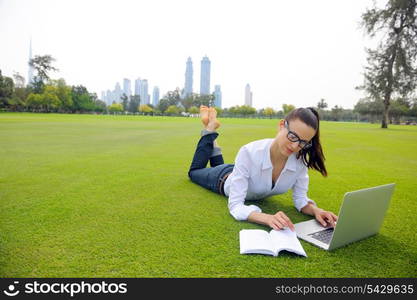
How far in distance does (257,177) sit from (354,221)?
0.92 meters

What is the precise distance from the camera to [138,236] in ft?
7.56

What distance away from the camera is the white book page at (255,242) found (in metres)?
2.02

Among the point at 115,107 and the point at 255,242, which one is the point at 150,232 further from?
the point at 115,107

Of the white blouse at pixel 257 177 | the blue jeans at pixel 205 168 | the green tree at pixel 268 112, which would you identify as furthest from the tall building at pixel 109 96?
the white blouse at pixel 257 177

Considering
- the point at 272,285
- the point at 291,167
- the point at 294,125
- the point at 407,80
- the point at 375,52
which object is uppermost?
the point at 375,52

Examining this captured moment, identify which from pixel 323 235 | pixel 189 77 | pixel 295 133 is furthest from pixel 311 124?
pixel 189 77

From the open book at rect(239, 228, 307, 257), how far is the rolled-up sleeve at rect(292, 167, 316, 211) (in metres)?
0.70

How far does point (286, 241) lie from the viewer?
2113mm

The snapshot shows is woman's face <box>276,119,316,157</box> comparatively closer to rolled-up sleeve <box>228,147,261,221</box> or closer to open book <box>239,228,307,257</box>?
rolled-up sleeve <box>228,147,261,221</box>

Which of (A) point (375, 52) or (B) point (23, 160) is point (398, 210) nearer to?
(B) point (23, 160)

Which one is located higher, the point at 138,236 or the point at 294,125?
the point at 294,125

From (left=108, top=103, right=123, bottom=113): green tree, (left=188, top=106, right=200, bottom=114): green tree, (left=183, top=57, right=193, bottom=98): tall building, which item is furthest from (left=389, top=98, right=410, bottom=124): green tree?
(left=108, top=103, right=123, bottom=113): green tree

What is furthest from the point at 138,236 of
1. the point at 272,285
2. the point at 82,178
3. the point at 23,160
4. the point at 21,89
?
the point at 21,89

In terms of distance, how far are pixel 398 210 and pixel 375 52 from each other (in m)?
30.3
